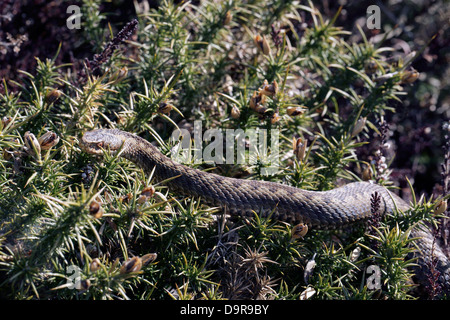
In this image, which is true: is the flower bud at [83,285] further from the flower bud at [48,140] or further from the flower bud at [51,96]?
the flower bud at [51,96]

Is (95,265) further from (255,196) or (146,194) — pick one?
(255,196)

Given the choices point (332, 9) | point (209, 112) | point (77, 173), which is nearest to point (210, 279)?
point (77, 173)

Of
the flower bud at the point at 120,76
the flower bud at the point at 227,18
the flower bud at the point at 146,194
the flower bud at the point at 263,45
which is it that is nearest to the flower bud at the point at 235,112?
the flower bud at the point at 263,45

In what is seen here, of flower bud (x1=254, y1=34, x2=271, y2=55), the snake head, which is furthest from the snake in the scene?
flower bud (x1=254, y1=34, x2=271, y2=55)

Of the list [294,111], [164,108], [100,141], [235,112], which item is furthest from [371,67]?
[100,141]

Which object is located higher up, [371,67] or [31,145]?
[371,67]

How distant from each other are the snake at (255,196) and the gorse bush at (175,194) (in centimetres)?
10

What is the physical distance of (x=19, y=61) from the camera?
441 cm

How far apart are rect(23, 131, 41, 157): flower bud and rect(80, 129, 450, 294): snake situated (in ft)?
1.45

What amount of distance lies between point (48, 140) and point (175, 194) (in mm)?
1050

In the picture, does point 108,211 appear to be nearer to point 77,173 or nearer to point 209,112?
point 77,173

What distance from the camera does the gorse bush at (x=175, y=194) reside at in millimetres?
2701

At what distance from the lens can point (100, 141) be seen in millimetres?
3199

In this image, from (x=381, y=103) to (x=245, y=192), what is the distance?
1.90 metres
